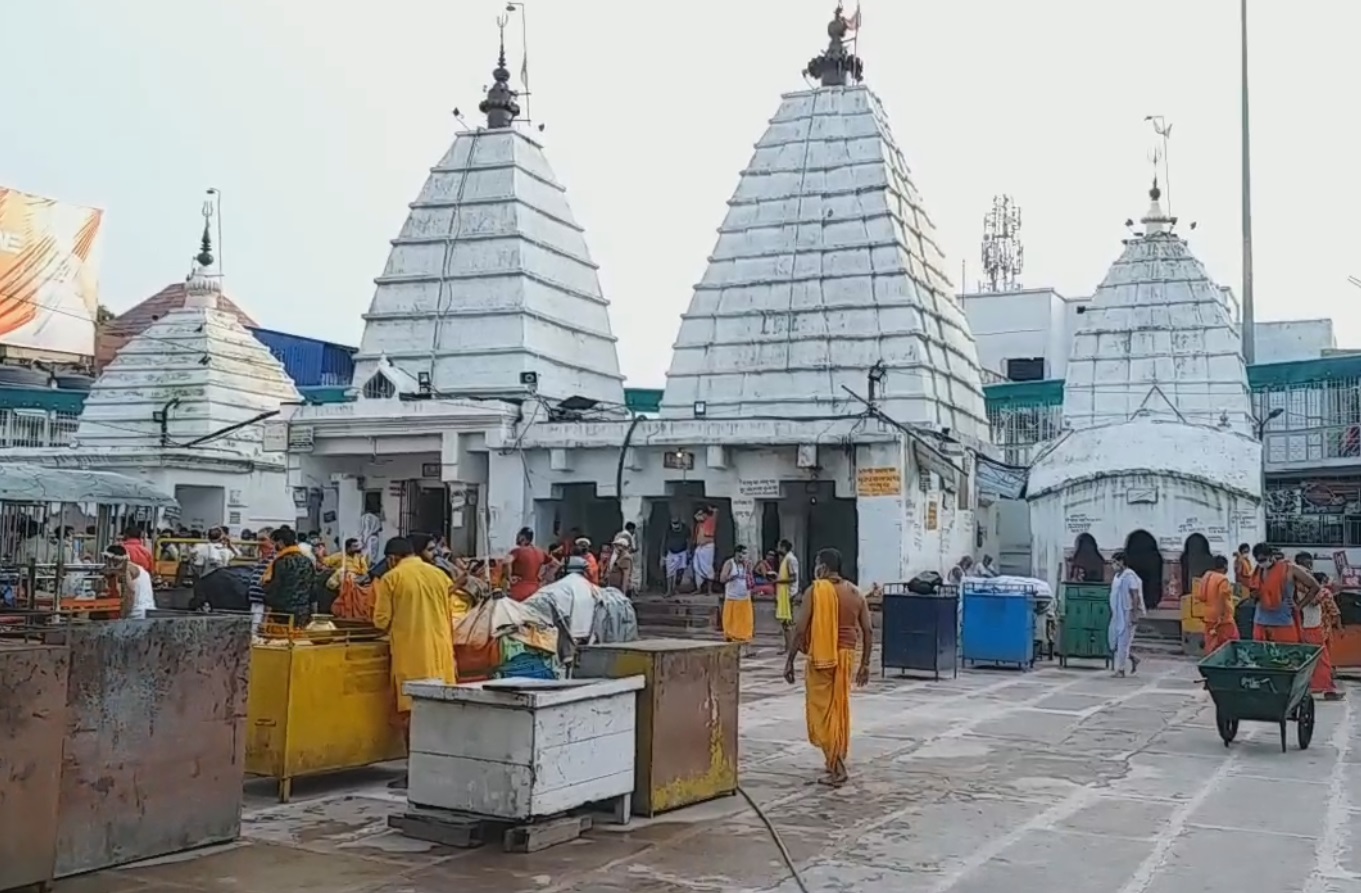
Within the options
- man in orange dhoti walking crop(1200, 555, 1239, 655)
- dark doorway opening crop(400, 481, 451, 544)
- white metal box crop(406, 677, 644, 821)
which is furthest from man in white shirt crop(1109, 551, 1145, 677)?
dark doorway opening crop(400, 481, 451, 544)

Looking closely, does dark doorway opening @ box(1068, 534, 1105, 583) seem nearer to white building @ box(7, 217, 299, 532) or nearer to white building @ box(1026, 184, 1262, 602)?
white building @ box(1026, 184, 1262, 602)

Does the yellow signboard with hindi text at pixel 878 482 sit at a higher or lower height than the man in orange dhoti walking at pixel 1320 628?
higher

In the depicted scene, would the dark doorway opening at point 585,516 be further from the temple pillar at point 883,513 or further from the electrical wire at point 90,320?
the electrical wire at point 90,320

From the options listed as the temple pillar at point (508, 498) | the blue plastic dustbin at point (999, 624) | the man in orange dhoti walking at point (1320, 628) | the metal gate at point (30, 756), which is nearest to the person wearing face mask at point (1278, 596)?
the man in orange dhoti walking at point (1320, 628)

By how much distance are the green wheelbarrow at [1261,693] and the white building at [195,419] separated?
24781 millimetres

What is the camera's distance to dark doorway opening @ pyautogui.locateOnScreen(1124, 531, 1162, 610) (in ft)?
90.1

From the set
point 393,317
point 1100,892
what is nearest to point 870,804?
point 1100,892

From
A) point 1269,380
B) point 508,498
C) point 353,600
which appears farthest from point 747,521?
point 1269,380

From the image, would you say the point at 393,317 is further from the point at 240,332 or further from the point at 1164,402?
the point at 1164,402

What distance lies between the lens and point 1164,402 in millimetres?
31703

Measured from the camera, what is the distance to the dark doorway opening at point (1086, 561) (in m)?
27.0

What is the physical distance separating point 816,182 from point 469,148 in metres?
8.10

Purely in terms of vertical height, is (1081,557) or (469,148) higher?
(469,148)

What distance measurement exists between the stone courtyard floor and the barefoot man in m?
0.33
